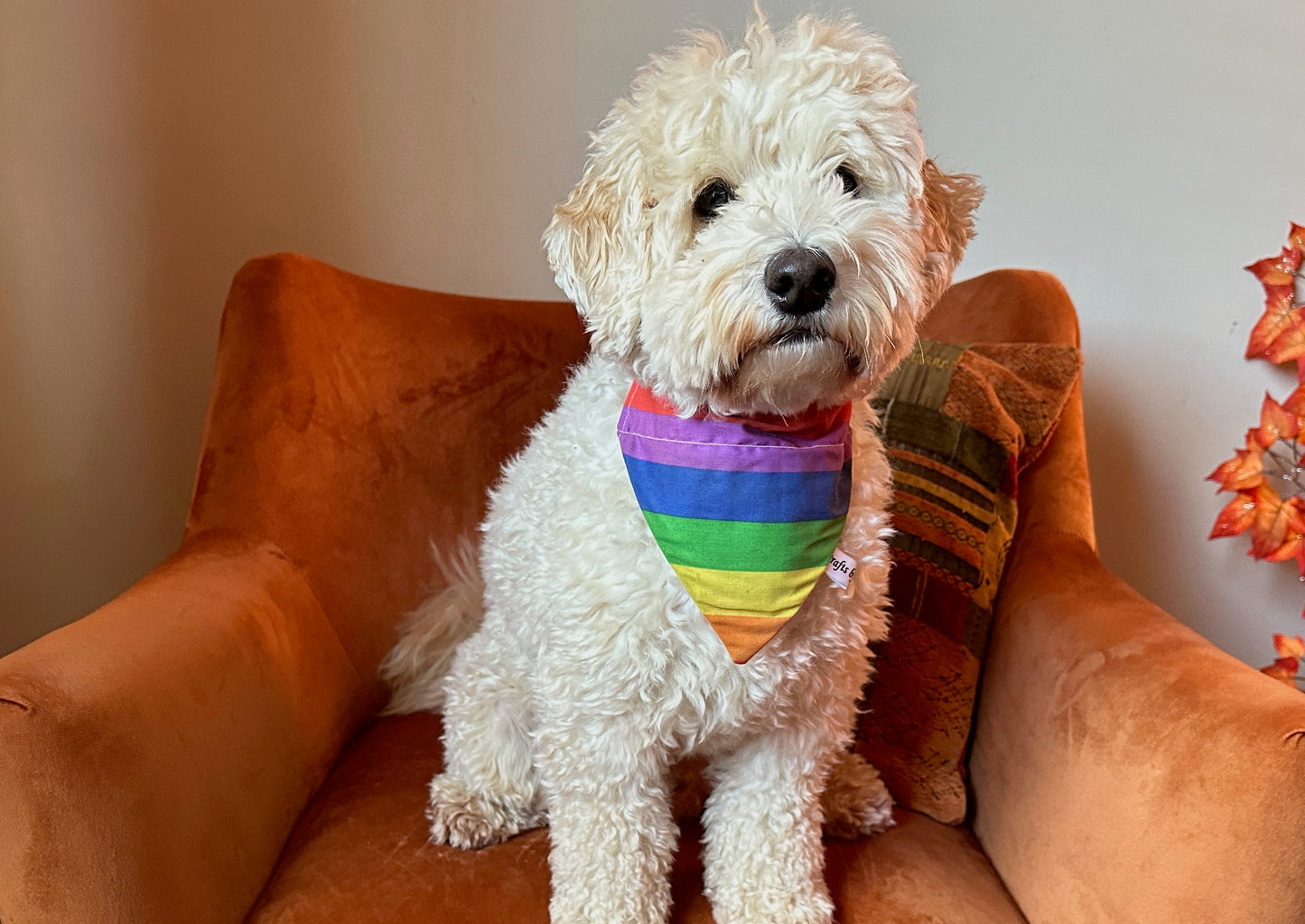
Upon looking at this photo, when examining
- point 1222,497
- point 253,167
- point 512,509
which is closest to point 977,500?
point 512,509

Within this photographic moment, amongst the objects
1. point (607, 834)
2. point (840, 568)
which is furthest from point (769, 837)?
point (840, 568)

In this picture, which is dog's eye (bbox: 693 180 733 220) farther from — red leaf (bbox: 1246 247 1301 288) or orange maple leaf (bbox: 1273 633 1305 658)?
orange maple leaf (bbox: 1273 633 1305 658)

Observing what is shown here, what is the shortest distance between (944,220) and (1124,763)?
68 centimetres

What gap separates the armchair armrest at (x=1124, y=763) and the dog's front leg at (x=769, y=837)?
29 cm

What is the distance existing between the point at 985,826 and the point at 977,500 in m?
0.49

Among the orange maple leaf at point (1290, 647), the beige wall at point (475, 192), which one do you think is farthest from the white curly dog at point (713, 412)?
the orange maple leaf at point (1290, 647)

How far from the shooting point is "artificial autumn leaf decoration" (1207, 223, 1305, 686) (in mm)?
1824

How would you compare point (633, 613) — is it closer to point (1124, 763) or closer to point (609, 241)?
point (609, 241)

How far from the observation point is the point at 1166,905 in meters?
0.95

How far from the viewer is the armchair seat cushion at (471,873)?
3.62 feet

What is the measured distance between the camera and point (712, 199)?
98 cm

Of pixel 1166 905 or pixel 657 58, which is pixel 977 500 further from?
pixel 657 58

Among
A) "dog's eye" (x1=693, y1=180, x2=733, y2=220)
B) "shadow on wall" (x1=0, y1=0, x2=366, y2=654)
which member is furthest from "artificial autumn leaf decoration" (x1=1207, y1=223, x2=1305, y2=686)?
"shadow on wall" (x1=0, y1=0, x2=366, y2=654)

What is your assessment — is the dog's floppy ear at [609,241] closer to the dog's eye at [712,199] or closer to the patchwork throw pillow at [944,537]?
the dog's eye at [712,199]
